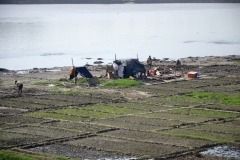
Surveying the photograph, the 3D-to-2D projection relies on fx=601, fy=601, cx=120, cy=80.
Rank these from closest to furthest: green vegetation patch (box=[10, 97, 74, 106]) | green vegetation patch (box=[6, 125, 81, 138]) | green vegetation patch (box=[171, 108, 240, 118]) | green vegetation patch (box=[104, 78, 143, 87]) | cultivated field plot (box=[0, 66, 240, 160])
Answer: cultivated field plot (box=[0, 66, 240, 160]) < green vegetation patch (box=[6, 125, 81, 138]) < green vegetation patch (box=[171, 108, 240, 118]) < green vegetation patch (box=[10, 97, 74, 106]) < green vegetation patch (box=[104, 78, 143, 87])

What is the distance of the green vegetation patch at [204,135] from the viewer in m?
23.6

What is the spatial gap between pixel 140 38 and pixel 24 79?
48.3 meters

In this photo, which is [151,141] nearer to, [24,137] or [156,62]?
[24,137]

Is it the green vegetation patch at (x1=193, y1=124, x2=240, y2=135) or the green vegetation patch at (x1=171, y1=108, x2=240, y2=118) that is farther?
the green vegetation patch at (x1=171, y1=108, x2=240, y2=118)

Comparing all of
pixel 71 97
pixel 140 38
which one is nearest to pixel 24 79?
pixel 71 97

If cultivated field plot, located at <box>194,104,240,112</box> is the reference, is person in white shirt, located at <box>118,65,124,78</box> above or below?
above

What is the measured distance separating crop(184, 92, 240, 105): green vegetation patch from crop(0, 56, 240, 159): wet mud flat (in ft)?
0.71

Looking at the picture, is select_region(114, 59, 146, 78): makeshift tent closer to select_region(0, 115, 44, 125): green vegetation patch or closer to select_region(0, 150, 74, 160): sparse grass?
select_region(0, 115, 44, 125): green vegetation patch

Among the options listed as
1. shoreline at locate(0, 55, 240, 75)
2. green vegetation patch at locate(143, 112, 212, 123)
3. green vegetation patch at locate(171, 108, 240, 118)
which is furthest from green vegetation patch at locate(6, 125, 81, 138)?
shoreline at locate(0, 55, 240, 75)

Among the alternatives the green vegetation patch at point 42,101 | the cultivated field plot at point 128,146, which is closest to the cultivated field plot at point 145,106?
the green vegetation patch at point 42,101

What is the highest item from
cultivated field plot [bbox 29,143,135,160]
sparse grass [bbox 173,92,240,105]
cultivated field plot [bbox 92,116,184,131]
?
sparse grass [bbox 173,92,240,105]

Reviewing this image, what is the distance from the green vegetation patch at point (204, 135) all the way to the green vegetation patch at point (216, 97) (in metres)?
6.94

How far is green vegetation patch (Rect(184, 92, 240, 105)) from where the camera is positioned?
104 feet

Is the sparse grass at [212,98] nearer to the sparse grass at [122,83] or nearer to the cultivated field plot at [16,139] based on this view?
the sparse grass at [122,83]
